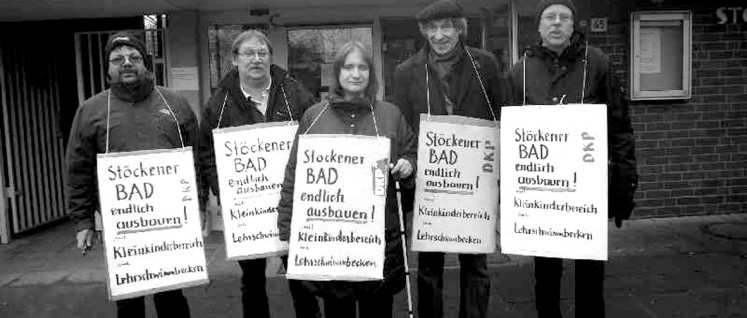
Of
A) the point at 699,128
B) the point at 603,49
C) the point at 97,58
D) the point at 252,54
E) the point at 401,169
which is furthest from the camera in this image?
the point at 97,58

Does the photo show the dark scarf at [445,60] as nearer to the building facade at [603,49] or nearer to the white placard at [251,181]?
the white placard at [251,181]

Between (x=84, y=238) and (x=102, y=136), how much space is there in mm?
567

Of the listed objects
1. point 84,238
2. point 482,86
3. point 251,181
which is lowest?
point 84,238

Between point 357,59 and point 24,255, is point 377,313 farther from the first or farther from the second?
point 24,255

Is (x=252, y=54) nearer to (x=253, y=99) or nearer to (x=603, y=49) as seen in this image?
(x=253, y=99)

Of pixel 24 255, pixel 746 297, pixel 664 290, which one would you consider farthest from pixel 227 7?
pixel 746 297

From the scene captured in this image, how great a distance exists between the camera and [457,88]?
147 inches

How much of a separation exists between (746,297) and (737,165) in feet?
9.43

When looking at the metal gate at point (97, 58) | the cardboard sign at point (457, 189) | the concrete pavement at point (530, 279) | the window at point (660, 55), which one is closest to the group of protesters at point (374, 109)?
the cardboard sign at point (457, 189)

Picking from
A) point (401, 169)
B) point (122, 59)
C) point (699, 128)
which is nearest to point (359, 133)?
point (401, 169)

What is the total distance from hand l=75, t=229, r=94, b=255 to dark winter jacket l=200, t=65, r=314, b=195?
69 cm

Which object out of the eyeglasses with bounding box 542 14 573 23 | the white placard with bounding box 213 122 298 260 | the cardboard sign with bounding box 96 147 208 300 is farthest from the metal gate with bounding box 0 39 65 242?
the eyeglasses with bounding box 542 14 573 23

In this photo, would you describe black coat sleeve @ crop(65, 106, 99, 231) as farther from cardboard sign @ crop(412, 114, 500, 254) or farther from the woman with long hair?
cardboard sign @ crop(412, 114, 500, 254)

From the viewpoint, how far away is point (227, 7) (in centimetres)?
700
